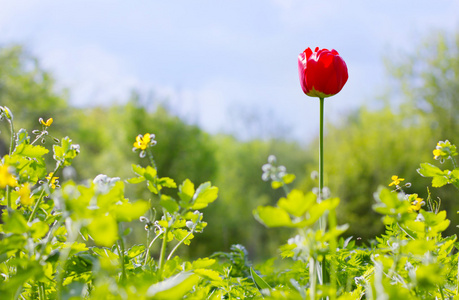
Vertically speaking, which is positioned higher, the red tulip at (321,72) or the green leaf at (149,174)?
the red tulip at (321,72)

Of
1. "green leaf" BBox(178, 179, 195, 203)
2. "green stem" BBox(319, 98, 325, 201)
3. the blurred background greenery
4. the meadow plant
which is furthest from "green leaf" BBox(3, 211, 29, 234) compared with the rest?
the blurred background greenery

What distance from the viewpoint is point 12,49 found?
1659cm

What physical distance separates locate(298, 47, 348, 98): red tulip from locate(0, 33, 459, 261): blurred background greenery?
36.7 feet

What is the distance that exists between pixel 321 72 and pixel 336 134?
15.2 metres

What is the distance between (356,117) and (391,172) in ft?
43.3

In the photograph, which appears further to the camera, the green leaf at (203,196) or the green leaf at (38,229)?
the green leaf at (203,196)

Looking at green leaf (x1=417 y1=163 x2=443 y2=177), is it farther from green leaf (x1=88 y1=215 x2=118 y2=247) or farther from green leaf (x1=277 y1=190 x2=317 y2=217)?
green leaf (x1=88 y1=215 x2=118 y2=247)

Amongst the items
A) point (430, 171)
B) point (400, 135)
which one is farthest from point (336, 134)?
point (430, 171)

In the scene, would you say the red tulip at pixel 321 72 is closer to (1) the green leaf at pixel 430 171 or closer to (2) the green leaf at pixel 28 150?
(1) the green leaf at pixel 430 171

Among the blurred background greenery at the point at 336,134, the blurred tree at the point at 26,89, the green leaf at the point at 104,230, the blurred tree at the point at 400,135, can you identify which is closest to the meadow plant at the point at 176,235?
the green leaf at the point at 104,230

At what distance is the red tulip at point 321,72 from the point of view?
1.35 meters

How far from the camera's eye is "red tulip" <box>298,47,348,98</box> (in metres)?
1.35

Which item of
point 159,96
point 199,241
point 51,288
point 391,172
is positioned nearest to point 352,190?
point 391,172

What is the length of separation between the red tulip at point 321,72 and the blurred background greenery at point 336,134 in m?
11.2
